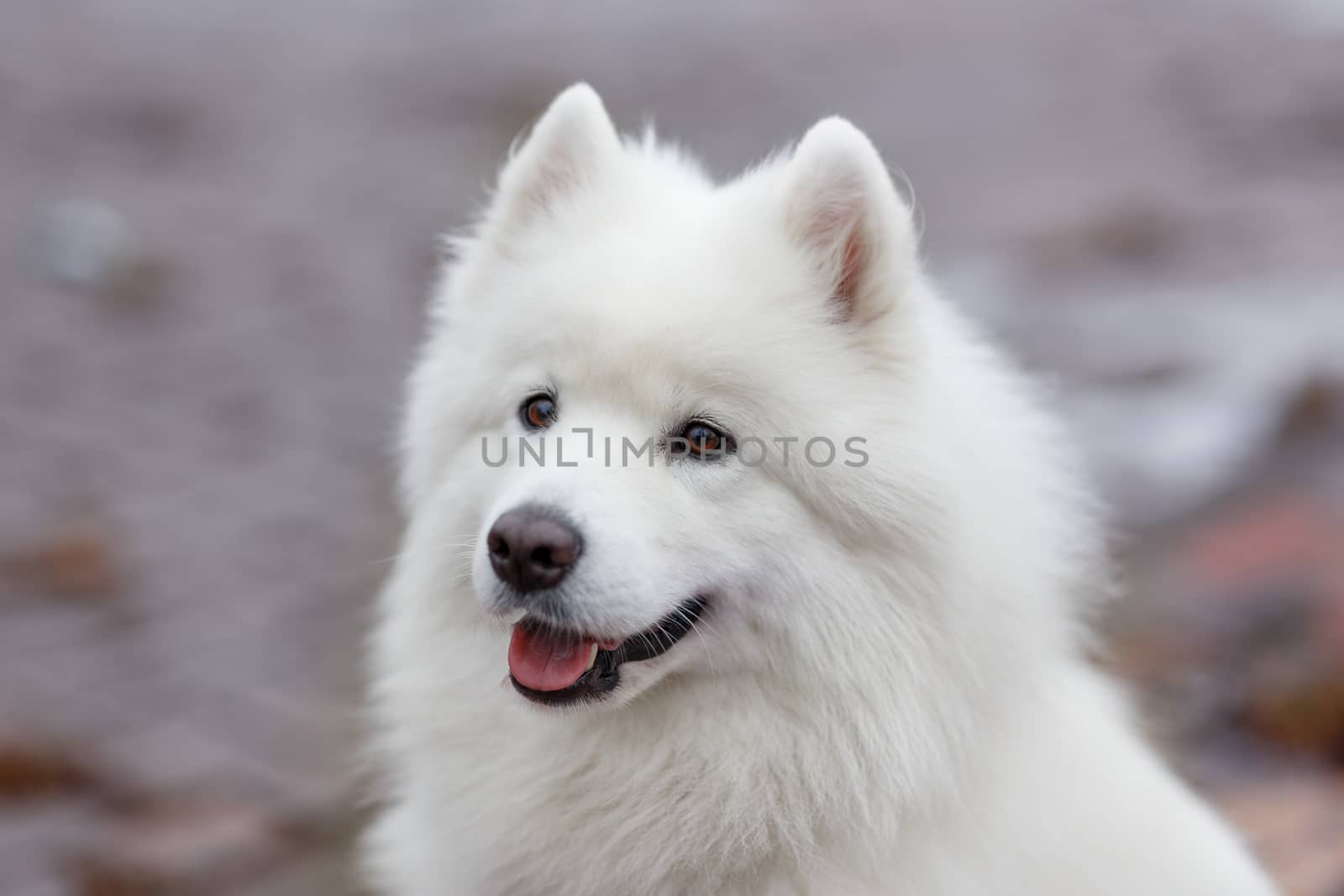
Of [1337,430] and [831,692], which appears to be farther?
[1337,430]

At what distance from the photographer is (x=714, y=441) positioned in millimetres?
2789

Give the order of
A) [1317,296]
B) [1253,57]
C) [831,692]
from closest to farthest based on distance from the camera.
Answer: [831,692] → [1317,296] → [1253,57]

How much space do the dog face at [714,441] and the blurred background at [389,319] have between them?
247cm

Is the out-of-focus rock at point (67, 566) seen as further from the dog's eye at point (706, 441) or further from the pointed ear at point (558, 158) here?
the dog's eye at point (706, 441)

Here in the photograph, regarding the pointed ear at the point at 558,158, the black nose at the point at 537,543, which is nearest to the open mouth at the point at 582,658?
the black nose at the point at 537,543

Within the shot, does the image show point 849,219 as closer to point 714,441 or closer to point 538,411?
point 714,441

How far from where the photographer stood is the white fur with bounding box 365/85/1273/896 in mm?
2756

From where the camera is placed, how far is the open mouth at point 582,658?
2.75 m

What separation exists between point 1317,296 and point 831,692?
24.0ft

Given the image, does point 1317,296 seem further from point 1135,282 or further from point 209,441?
point 209,441

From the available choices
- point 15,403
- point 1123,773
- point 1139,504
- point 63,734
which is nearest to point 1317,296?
point 1139,504

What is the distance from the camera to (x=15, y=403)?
25.9 ft

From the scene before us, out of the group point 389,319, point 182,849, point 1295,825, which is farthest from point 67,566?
point 1295,825

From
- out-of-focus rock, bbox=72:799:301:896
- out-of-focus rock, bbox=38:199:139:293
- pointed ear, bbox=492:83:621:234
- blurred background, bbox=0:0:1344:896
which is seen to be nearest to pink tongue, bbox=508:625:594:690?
pointed ear, bbox=492:83:621:234
